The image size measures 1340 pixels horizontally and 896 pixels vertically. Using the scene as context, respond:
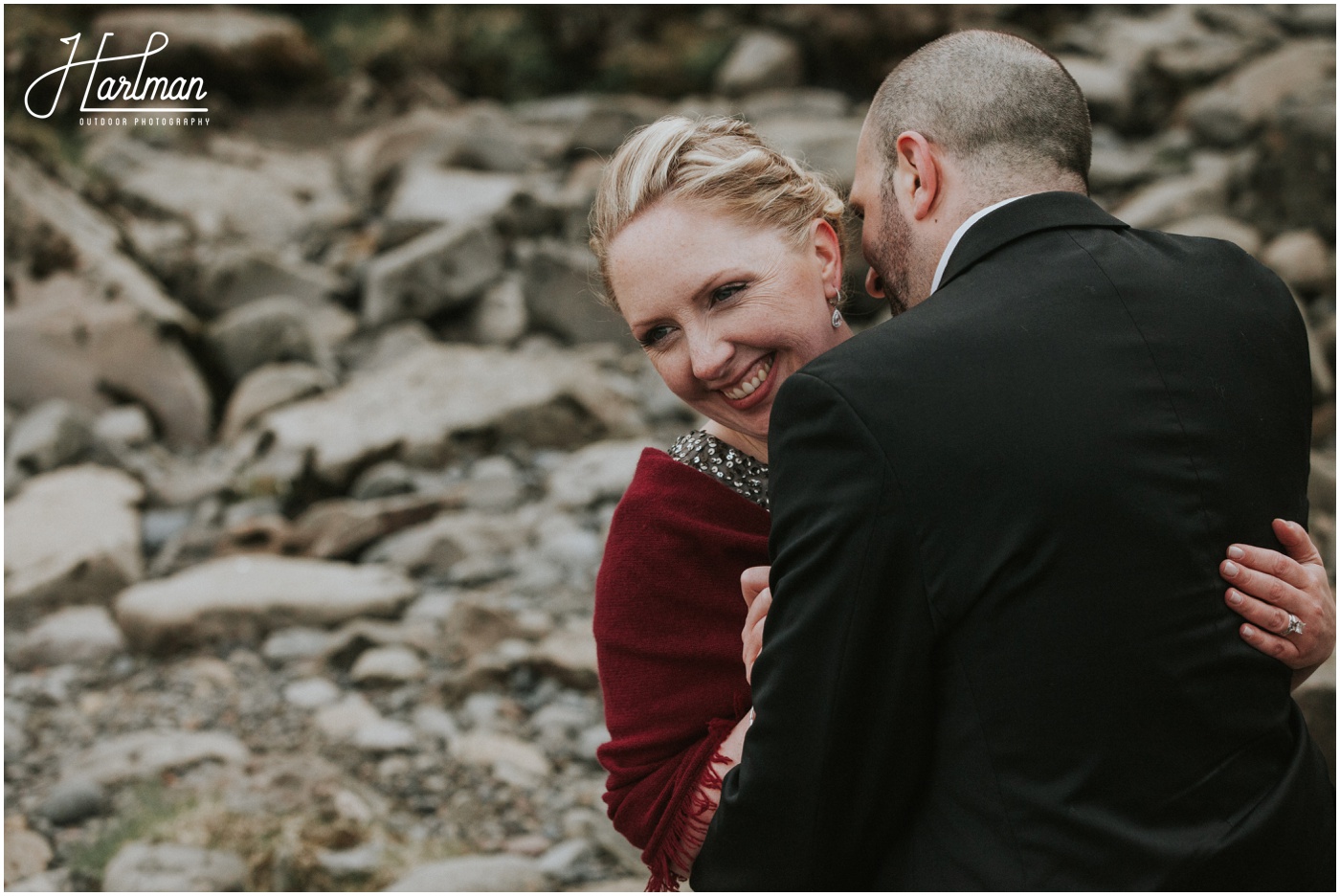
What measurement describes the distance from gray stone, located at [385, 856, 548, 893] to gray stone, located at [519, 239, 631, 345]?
638 centimetres

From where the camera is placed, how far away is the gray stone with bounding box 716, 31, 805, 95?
16.4 meters

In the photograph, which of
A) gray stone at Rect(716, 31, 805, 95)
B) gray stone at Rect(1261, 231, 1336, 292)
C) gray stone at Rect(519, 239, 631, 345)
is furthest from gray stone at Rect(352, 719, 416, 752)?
gray stone at Rect(716, 31, 805, 95)

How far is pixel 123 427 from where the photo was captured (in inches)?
322

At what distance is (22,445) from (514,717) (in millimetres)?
4517

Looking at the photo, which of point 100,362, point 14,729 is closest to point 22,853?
point 14,729

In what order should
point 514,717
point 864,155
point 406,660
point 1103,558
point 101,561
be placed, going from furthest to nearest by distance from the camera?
point 101,561
point 406,660
point 514,717
point 864,155
point 1103,558

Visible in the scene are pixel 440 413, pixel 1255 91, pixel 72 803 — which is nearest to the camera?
pixel 72 803

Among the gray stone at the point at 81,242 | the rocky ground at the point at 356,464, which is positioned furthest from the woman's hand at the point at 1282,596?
the gray stone at the point at 81,242

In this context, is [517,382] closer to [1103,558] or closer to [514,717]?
[514,717]

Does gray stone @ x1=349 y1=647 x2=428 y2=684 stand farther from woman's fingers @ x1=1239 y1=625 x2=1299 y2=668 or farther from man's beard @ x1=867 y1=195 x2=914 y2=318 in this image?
woman's fingers @ x1=1239 y1=625 x2=1299 y2=668

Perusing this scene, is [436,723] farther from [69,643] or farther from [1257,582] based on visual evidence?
[1257,582]

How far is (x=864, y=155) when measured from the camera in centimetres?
215

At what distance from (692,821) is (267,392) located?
725 centimetres

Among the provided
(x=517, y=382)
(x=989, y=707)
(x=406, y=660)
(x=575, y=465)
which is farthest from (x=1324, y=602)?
(x=517, y=382)
